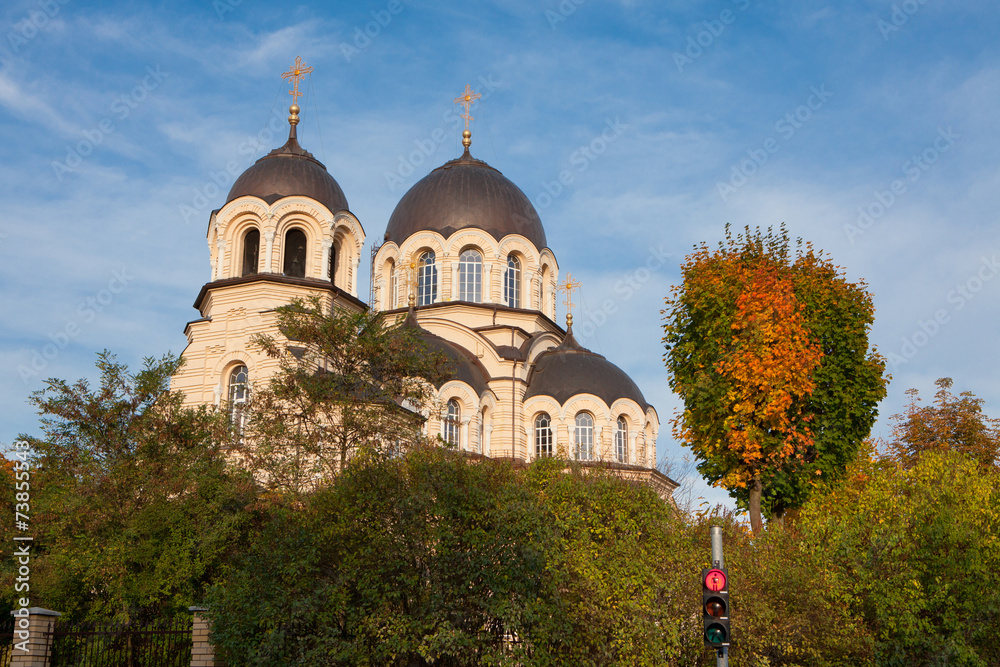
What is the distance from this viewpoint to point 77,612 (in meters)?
18.6

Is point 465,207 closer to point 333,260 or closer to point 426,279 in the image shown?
point 426,279

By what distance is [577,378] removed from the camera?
3116 centimetres

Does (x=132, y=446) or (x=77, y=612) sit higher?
(x=132, y=446)

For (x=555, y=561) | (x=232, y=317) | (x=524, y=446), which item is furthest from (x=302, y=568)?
(x=524, y=446)

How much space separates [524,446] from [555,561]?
16792mm

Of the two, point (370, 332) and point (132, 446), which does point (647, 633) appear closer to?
point (370, 332)

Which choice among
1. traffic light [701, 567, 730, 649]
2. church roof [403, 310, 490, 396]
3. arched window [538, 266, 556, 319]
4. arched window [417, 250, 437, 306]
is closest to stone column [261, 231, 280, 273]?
church roof [403, 310, 490, 396]

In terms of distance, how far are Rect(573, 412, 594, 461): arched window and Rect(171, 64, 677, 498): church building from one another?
1.8 inches

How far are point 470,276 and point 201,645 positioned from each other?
20.6m

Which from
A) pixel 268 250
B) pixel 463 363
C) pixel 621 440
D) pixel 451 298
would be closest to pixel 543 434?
pixel 621 440

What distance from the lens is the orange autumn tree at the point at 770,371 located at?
21438 mm

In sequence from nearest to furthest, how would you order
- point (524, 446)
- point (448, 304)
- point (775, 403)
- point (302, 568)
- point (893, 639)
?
point (302, 568), point (893, 639), point (775, 403), point (524, 446), point (448, 304)

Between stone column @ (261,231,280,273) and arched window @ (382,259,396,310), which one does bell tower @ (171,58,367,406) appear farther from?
arched window @ (382,259,396,310)

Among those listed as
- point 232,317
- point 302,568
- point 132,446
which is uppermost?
point 232,317
